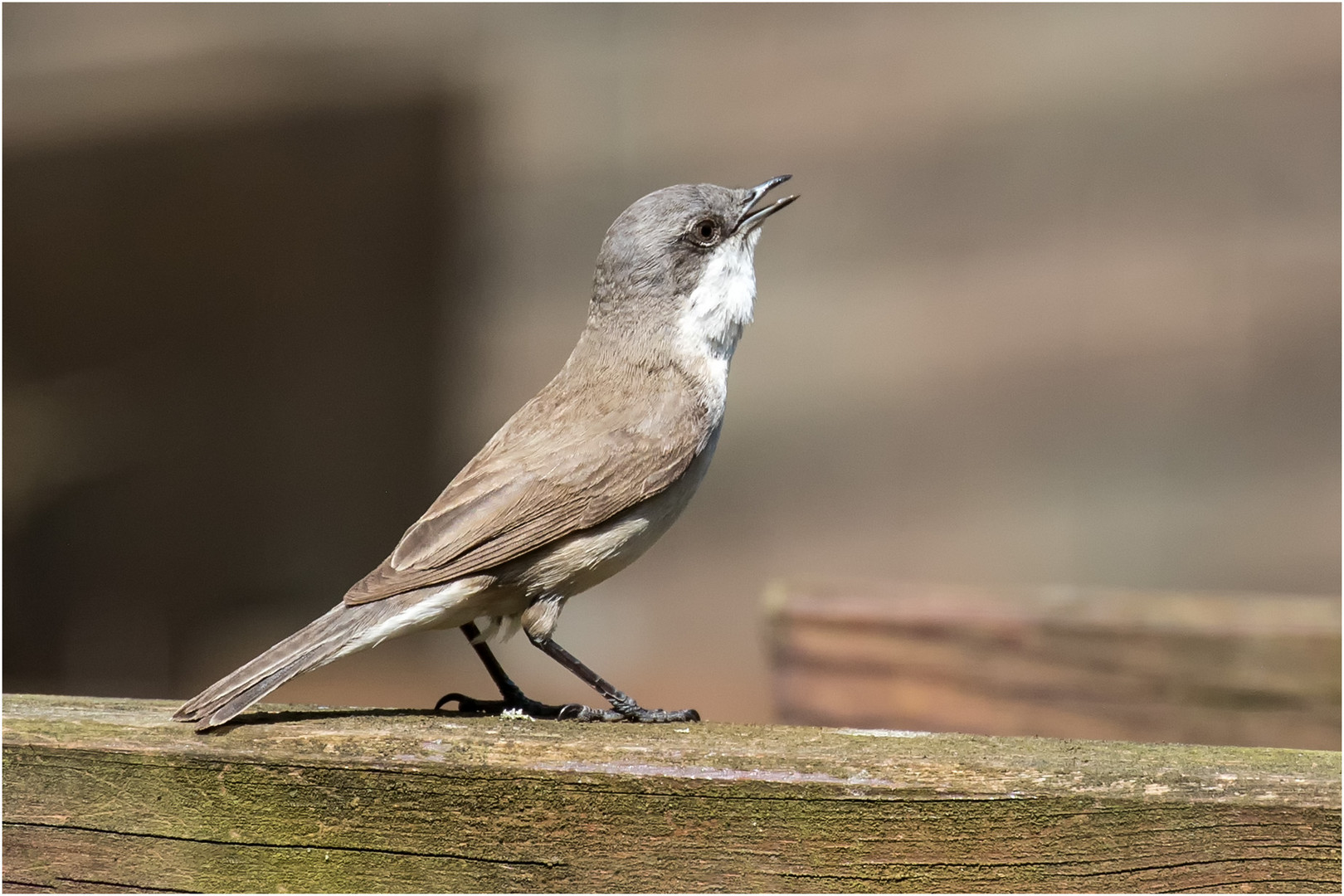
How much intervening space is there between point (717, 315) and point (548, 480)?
3.06 ft

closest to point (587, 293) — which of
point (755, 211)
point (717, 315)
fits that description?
point (755, 211)

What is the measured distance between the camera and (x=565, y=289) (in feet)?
28.7

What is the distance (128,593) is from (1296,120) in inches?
359

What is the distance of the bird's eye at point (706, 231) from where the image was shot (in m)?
4.21

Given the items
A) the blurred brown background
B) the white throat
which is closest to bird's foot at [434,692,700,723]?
the white throat

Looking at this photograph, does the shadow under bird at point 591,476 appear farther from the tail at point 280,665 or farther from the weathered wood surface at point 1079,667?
the weathered wood surface at point 1079,667

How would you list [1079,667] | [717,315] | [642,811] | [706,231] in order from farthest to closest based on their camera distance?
[706,231], [717,315], [1079,667], [642,811]

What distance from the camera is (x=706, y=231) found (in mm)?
4242

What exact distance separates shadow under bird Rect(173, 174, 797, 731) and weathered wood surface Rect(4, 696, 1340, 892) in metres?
0.24

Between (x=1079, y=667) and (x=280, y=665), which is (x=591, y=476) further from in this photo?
(x=1079, y=667)

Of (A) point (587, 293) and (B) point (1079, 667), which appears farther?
(A) point (587, 293)

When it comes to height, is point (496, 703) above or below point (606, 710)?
below

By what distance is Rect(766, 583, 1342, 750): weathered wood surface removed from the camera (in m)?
3.95

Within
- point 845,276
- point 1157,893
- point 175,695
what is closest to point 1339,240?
point 845,276
